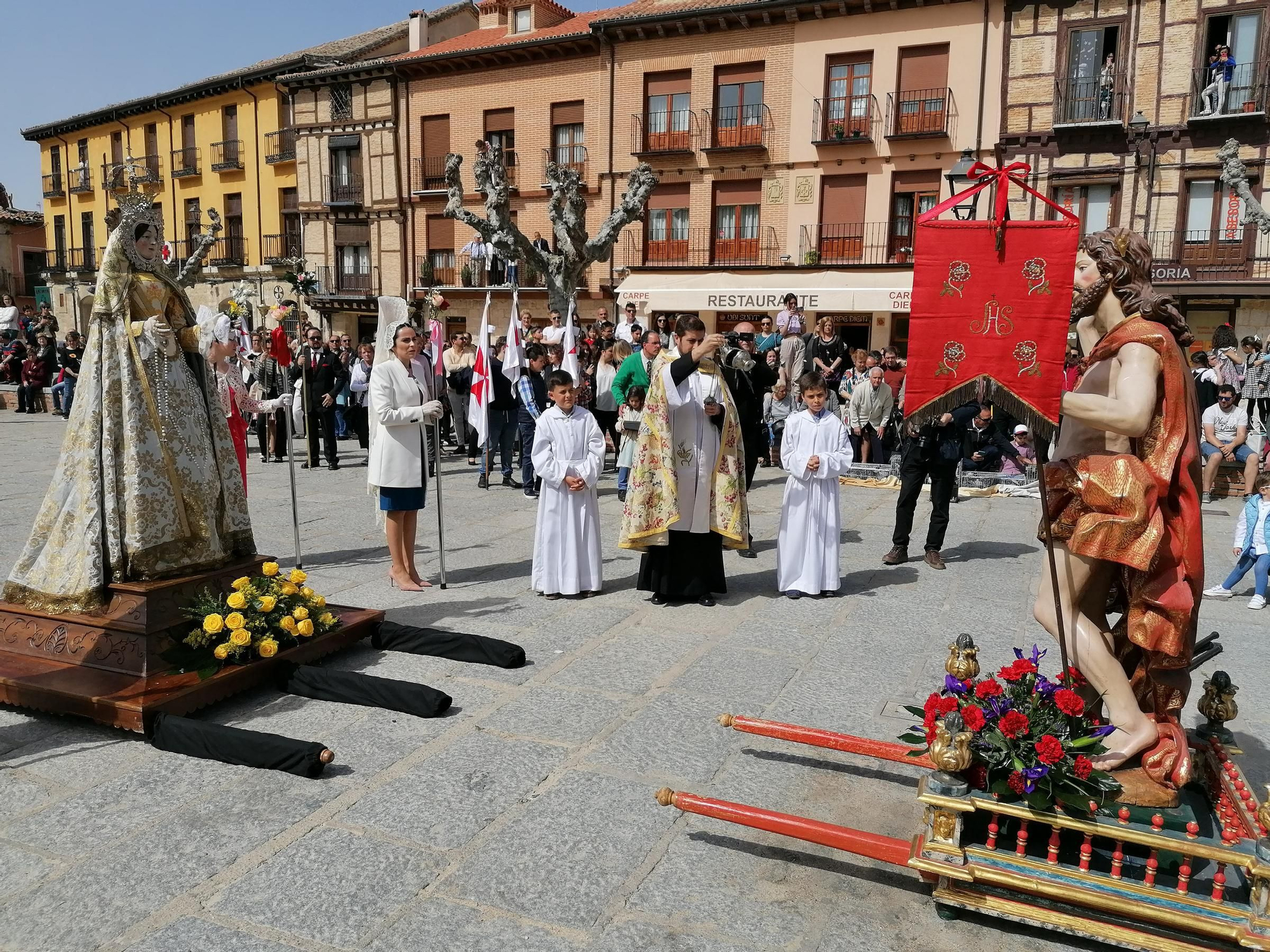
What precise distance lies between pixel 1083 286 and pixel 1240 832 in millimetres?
1869

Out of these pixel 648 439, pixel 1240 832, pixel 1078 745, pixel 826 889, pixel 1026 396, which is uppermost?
pixel 1026 396

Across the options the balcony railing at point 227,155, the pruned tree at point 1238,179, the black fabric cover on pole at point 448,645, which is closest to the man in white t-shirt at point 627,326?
the pruned tree at point 1238,179

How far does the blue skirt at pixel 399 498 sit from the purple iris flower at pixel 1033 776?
4646mm

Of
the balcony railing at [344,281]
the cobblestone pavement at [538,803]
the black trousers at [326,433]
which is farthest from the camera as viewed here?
the balcony railing at [344,281]

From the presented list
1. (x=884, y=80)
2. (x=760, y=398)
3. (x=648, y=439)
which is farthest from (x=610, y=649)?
(x=884, y=80)

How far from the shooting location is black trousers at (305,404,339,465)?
13281mm

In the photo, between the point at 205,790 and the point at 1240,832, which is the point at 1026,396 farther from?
the point at 205,790

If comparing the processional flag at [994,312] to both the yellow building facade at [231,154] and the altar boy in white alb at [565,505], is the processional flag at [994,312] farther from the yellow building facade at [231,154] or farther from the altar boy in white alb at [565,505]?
the yellow building facade at [231,154]

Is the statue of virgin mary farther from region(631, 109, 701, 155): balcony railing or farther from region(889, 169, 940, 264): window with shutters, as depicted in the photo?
region(631, 109, 701, 155): balcony railing

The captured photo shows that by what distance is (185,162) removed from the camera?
33.5 m

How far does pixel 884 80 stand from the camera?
72.7 feet

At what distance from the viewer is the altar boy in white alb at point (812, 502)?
22.1 feet

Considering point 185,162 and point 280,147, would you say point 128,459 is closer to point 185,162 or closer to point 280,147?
point 280,147

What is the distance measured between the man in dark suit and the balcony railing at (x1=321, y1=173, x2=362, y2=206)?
16415 millimetres
